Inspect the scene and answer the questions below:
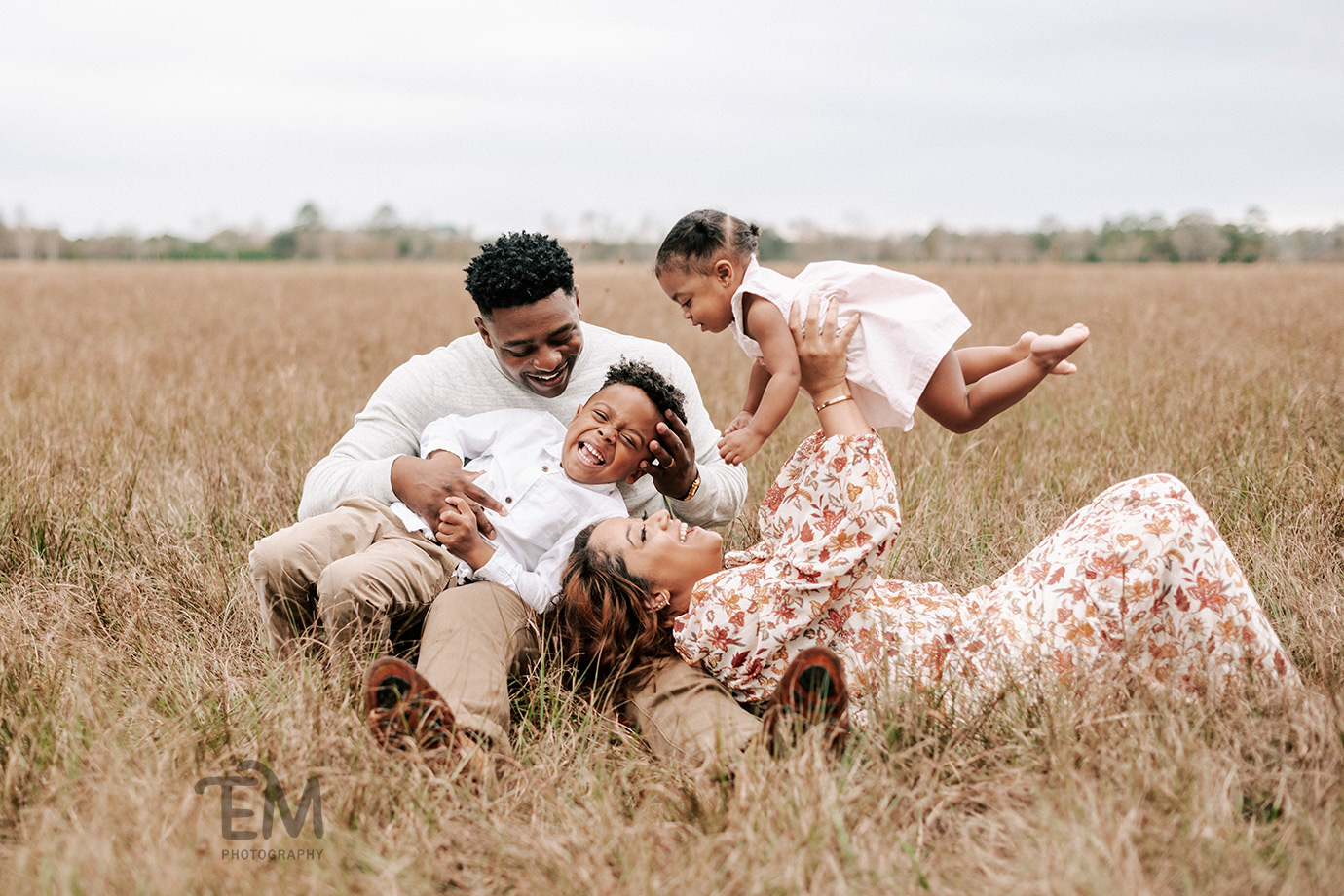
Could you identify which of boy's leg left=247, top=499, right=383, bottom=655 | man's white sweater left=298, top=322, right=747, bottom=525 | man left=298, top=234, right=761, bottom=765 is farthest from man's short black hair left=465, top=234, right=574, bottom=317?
boy's leg left=247, top=499, right=383, bottom=655

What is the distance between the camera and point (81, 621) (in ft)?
8.98

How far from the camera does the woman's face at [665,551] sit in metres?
2.48

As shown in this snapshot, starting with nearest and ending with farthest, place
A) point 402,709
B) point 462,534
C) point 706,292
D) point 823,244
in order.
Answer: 1. point 402,709
2. point 462,534
3. point 706,292
4. point 823,244

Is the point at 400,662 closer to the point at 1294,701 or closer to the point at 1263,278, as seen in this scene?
the point at 1294,701

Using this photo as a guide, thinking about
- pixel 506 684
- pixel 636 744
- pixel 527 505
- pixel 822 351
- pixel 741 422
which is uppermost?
pixel 822 351

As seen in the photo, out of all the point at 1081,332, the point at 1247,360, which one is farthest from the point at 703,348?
the point at 1081,332

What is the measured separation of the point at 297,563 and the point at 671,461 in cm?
110

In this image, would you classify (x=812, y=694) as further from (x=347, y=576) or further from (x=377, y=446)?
(x=377, y=446)

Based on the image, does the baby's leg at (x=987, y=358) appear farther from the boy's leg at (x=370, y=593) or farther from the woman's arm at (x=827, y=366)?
the boy's leg at (x=370, y=593)

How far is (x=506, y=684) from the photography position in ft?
7.52

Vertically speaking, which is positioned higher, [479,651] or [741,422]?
[741,422]

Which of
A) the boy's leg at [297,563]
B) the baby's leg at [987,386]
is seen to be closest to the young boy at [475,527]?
the boy's leg at [297,563]

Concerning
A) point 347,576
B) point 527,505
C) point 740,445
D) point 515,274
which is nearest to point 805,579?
point 740,445

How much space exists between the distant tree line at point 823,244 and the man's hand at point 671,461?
966 mm
